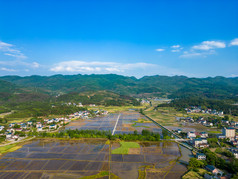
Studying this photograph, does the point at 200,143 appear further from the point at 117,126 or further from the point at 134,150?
the point at 117,126

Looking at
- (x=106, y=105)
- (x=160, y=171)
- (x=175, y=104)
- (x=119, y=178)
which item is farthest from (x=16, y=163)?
(x=175, y=104)

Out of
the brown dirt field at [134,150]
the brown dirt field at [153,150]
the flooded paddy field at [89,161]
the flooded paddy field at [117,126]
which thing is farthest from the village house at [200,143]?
the brown dirt field at [134,150]

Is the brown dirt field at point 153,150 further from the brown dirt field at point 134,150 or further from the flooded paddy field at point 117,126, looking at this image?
the flooded paddy field at point 117,126

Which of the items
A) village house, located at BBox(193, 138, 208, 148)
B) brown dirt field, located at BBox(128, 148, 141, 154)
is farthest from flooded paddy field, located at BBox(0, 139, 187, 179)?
village house, located at BBox(193, 138, 208, 148)

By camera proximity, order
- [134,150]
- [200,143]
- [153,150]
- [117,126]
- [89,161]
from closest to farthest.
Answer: [89,161], [134,150], [153,150], [200,143], [117,126]

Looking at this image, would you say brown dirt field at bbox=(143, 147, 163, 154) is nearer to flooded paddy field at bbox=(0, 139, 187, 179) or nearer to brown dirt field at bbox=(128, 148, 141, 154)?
flooded paddy field at bbox=(0, 139, 187, 179)

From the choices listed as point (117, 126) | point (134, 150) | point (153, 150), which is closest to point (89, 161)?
point (134, 150)

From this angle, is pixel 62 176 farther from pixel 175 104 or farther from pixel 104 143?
pixel 175 104

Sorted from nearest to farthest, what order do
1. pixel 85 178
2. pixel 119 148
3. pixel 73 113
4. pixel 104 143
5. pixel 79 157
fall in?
pixel 85 178 → pixel 79 157 → pixel 119 148 → pixel 104 143 → pixel 73 113

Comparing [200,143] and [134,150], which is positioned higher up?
[200,143]
